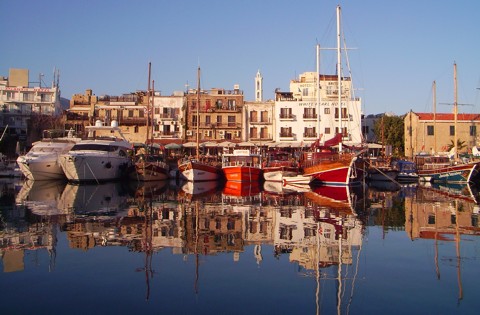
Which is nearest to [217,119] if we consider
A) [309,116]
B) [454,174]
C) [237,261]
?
[309,116]

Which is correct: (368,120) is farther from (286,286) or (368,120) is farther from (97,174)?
(286,286)

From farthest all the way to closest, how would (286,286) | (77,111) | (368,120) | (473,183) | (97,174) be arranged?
1. (368,120)
2. (77,111)
3. (473,183)
4. (97,174)
5. (286,286)

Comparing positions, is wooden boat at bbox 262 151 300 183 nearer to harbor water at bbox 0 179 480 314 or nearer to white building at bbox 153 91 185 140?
harbor water at bbox 0 179 480 314

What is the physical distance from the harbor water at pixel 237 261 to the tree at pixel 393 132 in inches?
1956

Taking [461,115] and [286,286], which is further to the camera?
[461,115]

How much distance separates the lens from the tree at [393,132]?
233 ft

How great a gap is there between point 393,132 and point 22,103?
58.1 metres

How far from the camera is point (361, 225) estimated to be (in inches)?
728

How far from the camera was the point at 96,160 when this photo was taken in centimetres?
4150

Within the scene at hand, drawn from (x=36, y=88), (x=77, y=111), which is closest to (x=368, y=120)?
(x=77, y=111)

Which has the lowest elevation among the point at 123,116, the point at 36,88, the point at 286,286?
the point at 286,286

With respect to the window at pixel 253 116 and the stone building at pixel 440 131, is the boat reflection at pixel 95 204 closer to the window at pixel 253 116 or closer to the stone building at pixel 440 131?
the window at pixel 253 116

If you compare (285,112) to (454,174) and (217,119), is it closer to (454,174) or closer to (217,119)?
(217,119)

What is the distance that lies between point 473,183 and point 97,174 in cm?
3586
